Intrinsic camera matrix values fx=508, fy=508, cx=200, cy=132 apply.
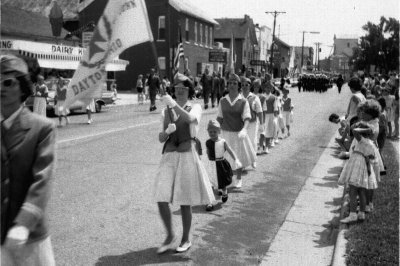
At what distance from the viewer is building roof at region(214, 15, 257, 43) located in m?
74.9

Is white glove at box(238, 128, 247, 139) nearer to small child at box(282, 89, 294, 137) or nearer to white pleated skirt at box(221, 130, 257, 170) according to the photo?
white pleated skirt at box(221, 130, 257, 170)

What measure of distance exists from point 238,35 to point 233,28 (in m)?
1.68

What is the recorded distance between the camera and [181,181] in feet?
17.6

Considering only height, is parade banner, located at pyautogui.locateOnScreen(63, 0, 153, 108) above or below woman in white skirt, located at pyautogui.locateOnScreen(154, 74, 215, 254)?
above

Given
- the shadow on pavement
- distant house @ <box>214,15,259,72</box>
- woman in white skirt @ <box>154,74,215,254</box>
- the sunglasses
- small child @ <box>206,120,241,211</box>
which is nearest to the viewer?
the sunglasses

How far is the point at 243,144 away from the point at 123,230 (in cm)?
327

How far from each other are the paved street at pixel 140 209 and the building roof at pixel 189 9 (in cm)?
3190

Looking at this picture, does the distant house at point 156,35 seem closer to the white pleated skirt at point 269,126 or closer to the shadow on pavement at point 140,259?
the white pleated skirt at point 269,126

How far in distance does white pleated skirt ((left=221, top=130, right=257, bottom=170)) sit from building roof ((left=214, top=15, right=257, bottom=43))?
66397mm

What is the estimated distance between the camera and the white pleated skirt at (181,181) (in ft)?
17.5

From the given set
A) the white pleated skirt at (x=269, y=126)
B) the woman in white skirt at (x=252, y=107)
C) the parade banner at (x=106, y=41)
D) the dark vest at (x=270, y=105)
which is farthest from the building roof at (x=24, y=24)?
the parade banner at (x=106, y=41)

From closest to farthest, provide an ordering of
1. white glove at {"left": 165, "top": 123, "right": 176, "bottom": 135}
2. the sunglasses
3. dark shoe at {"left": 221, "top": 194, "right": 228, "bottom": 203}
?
the sunglasses, white glove at {"left": 165, "top": 123, "right": 176, "bottom": 135}, dark shoe at {"left": 221, "top": 194, "right": 228, "bottom": 203}

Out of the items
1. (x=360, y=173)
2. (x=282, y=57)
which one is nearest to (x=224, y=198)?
(x=360, y=173)

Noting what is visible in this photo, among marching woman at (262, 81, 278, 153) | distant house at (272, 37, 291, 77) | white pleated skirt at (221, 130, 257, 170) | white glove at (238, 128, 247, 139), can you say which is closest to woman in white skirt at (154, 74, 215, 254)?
white glove at (238, 128, 247, 139)
